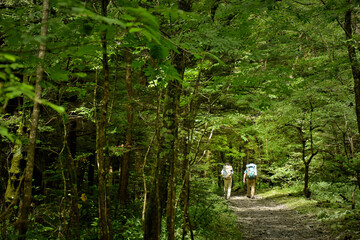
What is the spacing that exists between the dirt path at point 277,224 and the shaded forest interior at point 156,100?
508 mm

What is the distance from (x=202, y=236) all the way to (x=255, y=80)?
14.4 ft

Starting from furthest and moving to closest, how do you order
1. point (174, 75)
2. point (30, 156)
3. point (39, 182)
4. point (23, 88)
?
point (39, 182) → point (30, 156) → point (174, 75) → point (23, 88)

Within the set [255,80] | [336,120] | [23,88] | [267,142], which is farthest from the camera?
[267,142]

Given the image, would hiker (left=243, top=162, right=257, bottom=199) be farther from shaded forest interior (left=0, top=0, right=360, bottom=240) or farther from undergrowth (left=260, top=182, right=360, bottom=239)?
shaded forest interior (left=0, top=0, right=360, bottom=240)

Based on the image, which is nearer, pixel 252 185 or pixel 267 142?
pixel 252 185

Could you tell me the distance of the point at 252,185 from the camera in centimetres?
1448

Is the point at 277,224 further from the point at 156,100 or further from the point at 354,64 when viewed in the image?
the point at 156,100

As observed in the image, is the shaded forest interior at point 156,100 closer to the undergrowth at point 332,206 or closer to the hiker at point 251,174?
the undergrowth at point 332,206

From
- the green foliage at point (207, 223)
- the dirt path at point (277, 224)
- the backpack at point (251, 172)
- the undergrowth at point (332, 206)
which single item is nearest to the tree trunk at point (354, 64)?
the undergrowth at point (332, 206)

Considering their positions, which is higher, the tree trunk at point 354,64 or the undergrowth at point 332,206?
the tree trunk at point 354,64

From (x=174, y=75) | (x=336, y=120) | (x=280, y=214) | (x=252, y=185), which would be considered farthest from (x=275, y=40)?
(x=252, y=185)

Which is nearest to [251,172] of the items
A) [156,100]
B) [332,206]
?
[332,206]

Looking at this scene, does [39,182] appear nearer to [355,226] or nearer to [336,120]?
[355,226]

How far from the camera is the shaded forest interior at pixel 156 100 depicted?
225 cm
